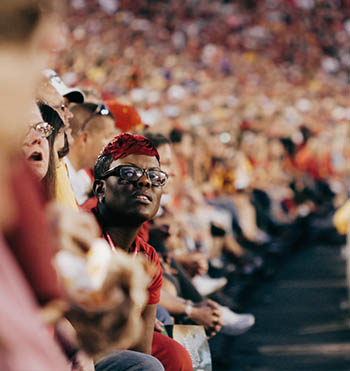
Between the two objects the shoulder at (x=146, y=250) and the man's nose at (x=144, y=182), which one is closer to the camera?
the man's nose at (x=144, y=182)

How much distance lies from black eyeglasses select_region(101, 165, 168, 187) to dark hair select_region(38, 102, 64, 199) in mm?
203

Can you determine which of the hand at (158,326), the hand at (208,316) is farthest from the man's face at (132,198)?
the hand at (208,316)

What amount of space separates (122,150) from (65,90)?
123cm

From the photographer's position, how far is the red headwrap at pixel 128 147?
2652 millimetres

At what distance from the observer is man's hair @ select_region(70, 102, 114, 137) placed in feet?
13.0

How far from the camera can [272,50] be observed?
83.2 feet

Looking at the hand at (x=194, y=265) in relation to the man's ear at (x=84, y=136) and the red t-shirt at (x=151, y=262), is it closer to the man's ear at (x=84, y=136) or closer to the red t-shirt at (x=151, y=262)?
the man's ear at (x=84, y=136)

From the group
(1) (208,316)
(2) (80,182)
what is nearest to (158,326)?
(1) (208,316)

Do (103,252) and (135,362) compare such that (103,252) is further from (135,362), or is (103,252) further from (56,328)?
(135,362)

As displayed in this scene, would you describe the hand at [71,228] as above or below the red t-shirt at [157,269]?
above

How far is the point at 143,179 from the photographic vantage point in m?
2.61

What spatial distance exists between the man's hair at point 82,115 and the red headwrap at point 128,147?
1.25m

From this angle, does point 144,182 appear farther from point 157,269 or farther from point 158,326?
point 158,326

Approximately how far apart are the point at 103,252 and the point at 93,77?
9835 millimetres
